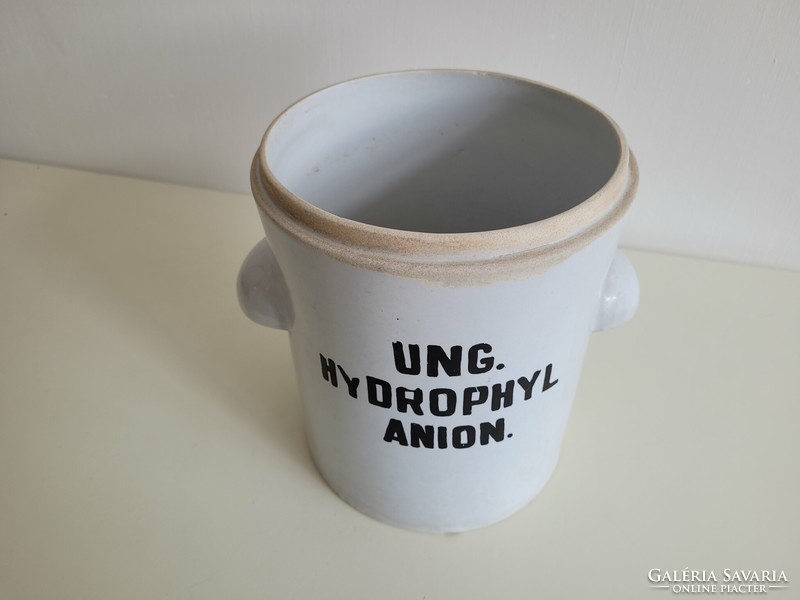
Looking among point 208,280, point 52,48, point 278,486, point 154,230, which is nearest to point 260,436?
point 278,486

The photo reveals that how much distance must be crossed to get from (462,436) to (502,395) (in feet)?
0.12

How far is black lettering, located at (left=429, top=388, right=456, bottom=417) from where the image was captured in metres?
0.41

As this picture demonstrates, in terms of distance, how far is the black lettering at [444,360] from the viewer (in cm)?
39

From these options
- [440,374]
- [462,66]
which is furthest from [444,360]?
[462,66]

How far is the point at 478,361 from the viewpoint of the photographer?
394mm

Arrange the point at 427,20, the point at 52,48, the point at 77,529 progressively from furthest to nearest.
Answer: the point at 52,48, the point at 427,20, the point at 77,529

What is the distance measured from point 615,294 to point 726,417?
20 cm

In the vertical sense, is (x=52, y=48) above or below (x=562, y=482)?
above

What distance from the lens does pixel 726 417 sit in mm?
574

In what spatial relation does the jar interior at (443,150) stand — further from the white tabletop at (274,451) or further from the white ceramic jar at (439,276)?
the white tabletop at (274,451)

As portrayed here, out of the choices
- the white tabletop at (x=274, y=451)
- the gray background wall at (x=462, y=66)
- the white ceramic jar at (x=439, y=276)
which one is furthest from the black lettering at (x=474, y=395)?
the gray background wall at (x=462, y=66)

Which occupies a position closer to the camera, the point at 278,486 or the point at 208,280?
the point at 278,486

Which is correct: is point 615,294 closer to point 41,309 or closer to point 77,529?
point 77,529
